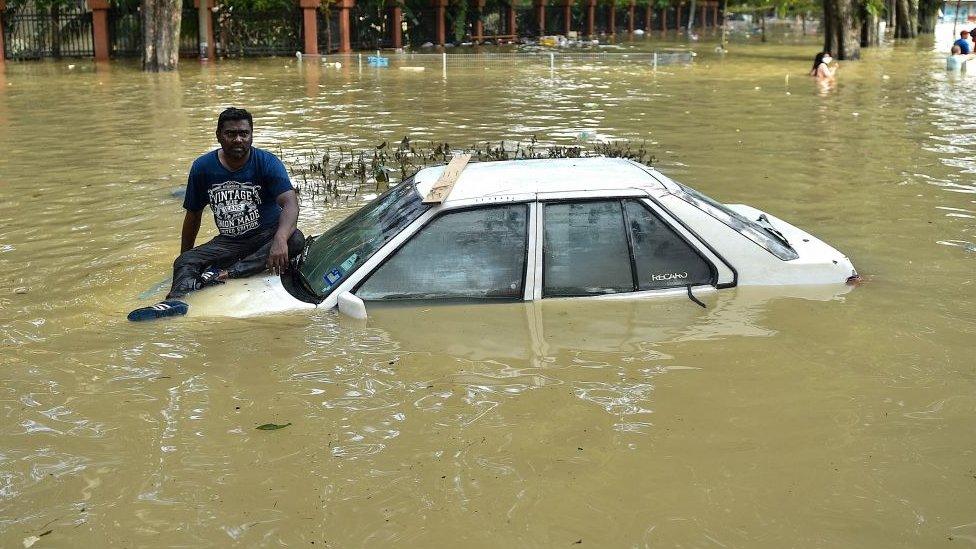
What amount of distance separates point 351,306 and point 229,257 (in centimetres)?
118

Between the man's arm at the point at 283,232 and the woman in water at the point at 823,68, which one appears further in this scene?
the woman in water at the point at 823,68

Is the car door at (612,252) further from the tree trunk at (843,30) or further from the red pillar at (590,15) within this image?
the red pillar at (590,15)

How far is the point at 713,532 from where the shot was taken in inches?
170

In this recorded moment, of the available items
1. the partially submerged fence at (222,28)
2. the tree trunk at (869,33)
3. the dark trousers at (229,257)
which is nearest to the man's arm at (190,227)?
the dark trousers at (229,257)

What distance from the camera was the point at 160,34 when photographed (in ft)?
107

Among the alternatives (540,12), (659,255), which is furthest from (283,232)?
(540,12)

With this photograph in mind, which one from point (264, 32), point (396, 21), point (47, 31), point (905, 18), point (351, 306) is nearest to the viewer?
point (351, 306)

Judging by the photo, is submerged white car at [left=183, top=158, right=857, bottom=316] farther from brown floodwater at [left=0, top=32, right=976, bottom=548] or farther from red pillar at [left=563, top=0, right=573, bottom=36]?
red pillar at [left=563, top=0, right=573, bottom=36]

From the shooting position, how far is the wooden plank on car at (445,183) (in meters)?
6.02

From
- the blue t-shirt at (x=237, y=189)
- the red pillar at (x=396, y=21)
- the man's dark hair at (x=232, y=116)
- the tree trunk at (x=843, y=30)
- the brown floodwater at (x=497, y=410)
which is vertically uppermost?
the red pillar at (x=396, y=21)

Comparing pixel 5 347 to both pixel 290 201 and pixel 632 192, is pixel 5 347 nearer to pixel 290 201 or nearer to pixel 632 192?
pixel 290 201

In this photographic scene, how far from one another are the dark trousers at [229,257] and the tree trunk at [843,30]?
3212 centimetres

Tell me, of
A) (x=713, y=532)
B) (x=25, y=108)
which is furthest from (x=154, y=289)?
(x=25, y=108)

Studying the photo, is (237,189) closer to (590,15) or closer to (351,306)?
(351,306)
